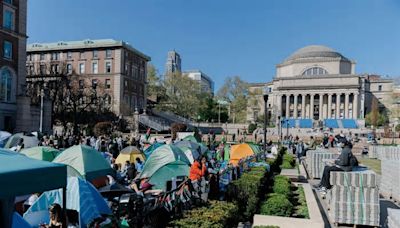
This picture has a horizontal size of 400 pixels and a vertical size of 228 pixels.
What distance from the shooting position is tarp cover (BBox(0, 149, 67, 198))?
3.24 m

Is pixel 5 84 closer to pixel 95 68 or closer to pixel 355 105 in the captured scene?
pixel 95 68

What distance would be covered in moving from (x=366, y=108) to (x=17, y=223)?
122 meters

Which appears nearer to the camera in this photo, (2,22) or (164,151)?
(164,151)

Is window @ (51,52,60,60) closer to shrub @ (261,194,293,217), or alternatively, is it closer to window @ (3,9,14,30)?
window @ (3,9,14,30)

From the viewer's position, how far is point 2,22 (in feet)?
135

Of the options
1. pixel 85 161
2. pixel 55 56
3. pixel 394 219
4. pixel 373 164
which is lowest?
pixel 373 164

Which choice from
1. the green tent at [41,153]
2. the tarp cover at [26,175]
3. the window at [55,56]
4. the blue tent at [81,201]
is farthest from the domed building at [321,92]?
the tarp cover at [26,175]

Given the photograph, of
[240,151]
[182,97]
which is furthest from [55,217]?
[182,97]

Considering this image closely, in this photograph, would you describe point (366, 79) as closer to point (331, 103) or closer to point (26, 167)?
point (331, 103)

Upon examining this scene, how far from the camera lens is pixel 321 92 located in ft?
341

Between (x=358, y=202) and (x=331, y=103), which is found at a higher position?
(x=331, y=103)

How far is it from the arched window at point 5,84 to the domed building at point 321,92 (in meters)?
61.7

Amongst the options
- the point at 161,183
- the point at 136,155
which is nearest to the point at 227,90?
the point at 136,155

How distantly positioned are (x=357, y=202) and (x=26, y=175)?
813cm
